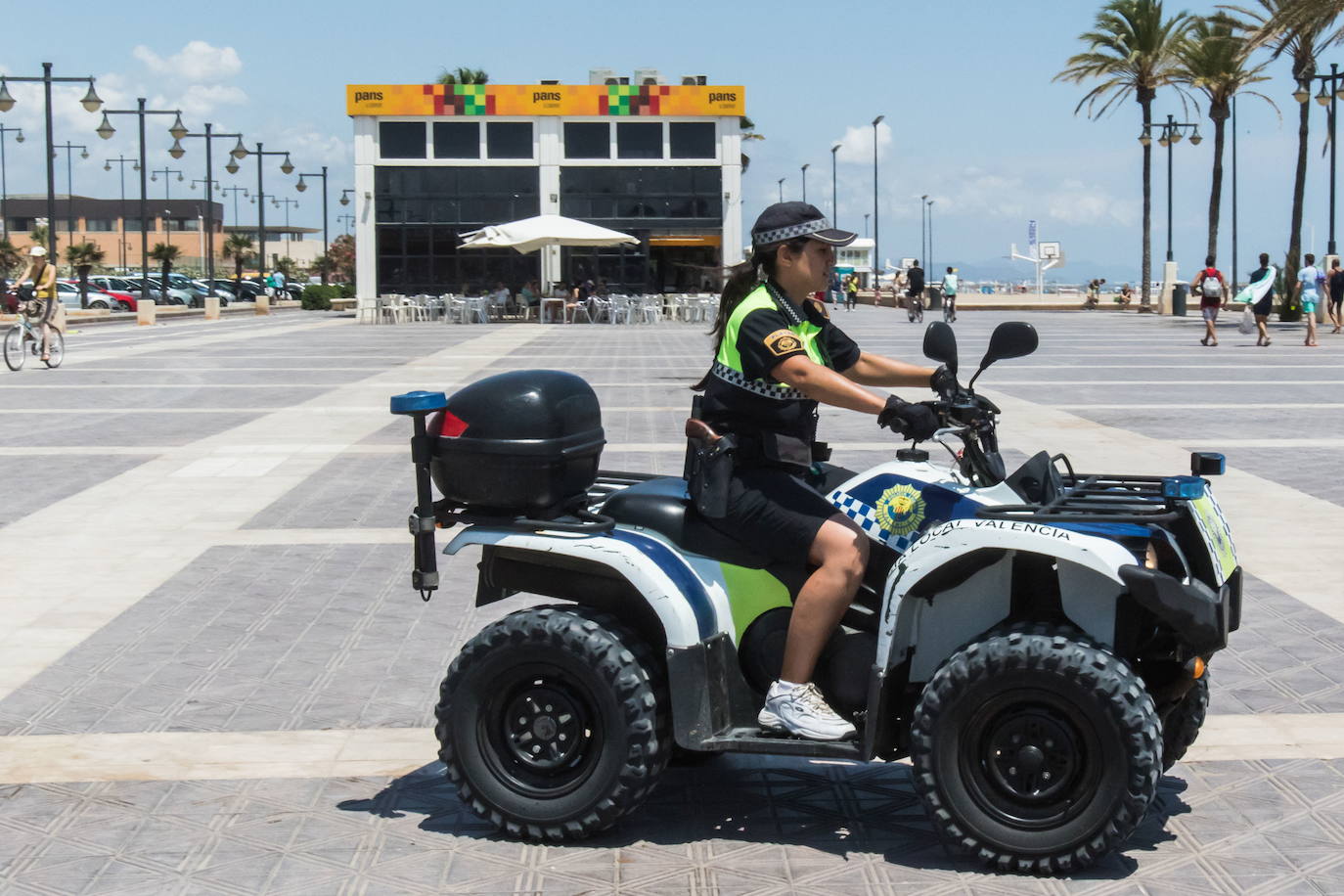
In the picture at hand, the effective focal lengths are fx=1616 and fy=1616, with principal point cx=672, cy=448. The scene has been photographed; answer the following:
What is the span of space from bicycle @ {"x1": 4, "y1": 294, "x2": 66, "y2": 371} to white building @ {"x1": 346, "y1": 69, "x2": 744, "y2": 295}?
1024 inches

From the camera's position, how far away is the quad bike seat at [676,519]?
4.11m

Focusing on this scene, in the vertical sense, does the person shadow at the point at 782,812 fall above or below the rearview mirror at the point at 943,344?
below

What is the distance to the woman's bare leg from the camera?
12.9ft

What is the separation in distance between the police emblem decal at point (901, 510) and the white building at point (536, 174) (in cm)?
4457

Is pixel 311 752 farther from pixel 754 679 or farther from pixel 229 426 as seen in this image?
pixel 229 426

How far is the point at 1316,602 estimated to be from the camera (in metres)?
6.86

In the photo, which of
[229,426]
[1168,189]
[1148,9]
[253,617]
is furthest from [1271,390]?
[1168,189]

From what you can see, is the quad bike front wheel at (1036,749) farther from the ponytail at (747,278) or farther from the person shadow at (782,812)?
the ponytail at (747,278)

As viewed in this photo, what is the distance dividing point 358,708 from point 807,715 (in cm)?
201

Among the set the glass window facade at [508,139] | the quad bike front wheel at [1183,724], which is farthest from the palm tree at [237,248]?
the quad bike front wheel at [1183,724]

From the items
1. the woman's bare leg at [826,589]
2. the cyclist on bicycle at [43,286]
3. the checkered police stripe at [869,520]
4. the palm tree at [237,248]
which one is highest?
the palm tree at [237,248]

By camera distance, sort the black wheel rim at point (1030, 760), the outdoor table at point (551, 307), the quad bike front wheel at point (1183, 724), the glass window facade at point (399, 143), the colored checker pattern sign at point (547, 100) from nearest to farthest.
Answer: the black wheel rim at point (1030, 760), the quad bike front wheel at point (1183, 724), the outdoor table at point (551, 307), the colored checker pattern sign at point (547, 100), the glass window facade at point (399, 143)

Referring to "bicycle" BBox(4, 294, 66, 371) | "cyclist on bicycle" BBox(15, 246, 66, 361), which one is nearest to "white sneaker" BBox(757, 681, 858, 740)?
"cyclist on bicycle" BBox(15, 246, 66, 361)

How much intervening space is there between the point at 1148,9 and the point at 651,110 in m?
19.3
